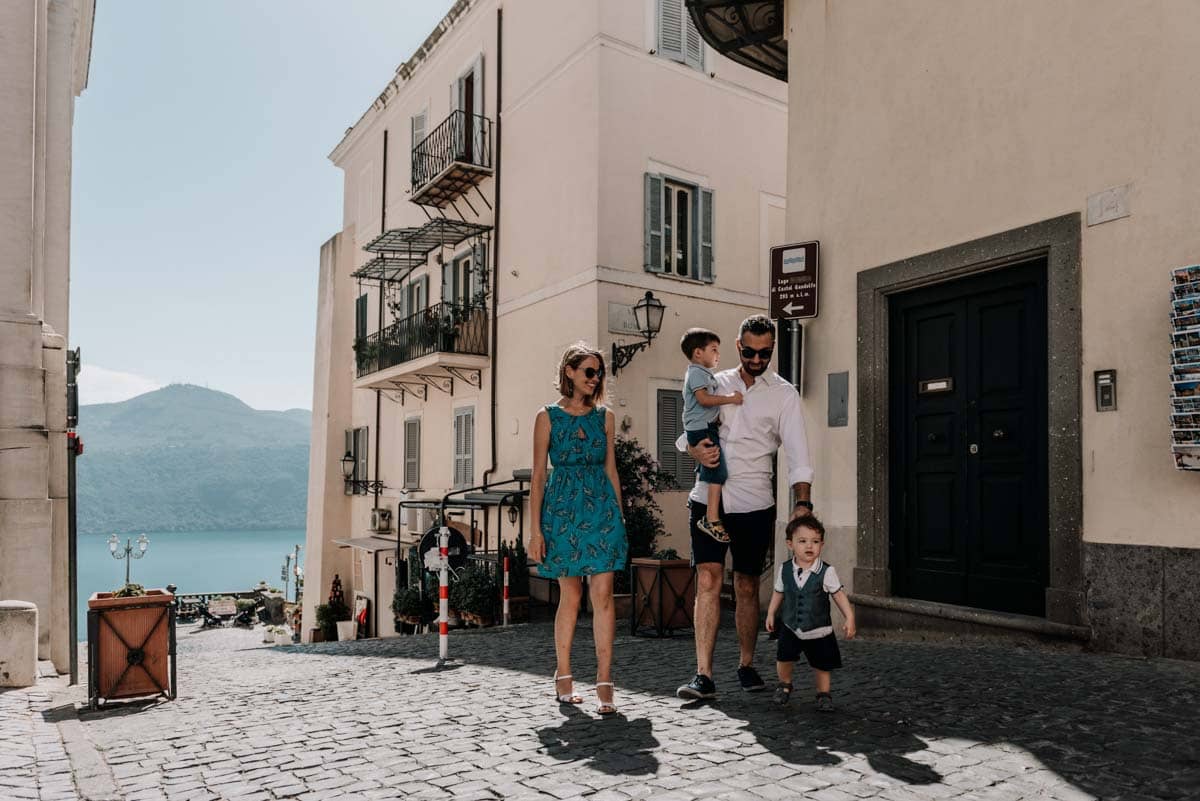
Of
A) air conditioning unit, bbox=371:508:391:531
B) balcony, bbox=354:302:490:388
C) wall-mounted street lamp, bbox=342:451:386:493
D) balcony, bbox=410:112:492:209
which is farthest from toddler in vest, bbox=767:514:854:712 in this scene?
wall-mounted street lamp, bbox=342:451:386:493

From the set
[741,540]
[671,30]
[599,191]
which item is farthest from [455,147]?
[741,540]

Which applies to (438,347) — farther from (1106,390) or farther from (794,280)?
(1106,390)

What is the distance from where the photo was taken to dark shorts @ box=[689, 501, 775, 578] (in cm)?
513

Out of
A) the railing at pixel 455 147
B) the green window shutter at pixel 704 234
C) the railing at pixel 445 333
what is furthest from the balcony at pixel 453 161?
the green window shutter at pixel 704 234

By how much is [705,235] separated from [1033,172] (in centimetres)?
900

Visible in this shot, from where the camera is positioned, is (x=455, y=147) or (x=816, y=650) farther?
(x=455, y=147)

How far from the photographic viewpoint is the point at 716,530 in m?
5.10

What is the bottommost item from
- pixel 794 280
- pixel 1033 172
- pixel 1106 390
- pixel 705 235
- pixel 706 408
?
pixel 706 408

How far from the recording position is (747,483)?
5172mm

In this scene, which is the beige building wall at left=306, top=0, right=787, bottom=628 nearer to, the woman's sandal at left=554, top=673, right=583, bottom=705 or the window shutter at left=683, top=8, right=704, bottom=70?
the window shutter at left=683, top=8, right=704, bottom=70

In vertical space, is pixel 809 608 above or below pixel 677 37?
below

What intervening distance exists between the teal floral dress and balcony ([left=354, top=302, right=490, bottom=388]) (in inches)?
475

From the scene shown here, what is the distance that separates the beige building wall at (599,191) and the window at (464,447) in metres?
0.24

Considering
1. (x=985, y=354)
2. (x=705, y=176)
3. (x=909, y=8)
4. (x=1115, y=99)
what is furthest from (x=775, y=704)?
(x=705, y=176)
